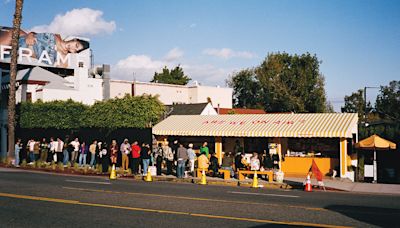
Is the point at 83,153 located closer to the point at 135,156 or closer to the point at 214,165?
the point at 135,156

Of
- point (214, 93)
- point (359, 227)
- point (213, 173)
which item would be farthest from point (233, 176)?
point (214, 93)

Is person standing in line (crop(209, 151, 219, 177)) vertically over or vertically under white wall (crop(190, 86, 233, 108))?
under

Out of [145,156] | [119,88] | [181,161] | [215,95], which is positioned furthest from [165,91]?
[181,161]

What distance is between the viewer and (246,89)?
8381cm

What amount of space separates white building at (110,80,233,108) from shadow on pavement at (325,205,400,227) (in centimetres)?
3989

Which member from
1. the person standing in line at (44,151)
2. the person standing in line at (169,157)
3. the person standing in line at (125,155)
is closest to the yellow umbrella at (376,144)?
the person standing in line at (169,157)

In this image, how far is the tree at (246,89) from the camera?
82.2 metres

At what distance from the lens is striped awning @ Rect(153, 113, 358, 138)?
75.2 ft

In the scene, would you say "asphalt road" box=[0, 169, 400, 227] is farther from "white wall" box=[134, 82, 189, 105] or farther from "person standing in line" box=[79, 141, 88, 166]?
"white wall" box=[134, 82, 189, 105]

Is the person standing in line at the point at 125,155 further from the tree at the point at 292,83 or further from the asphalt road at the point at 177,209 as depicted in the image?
the tree at the point at 292,83

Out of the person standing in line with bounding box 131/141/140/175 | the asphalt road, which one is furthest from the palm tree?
the asphalt road

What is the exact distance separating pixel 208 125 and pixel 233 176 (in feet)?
15.1

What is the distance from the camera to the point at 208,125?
27.1 metres

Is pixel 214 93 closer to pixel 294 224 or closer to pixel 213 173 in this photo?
pixel 213 173
